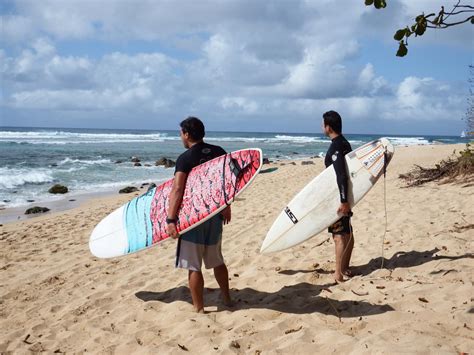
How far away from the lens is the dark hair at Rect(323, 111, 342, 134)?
3680 millimetres

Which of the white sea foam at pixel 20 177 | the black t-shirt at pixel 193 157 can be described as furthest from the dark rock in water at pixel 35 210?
the black t-shirt at pixel 193 157

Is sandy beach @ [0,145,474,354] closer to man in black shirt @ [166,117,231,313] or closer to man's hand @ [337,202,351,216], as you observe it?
man in black shirt @ [166,117,231,313]

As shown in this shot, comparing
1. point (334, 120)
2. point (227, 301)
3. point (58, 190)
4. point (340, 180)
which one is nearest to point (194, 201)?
point (227, 301)

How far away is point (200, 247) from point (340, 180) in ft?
4.33

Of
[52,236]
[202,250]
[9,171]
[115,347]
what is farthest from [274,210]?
[9,171]

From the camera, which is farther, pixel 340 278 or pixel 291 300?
pixel 340 278

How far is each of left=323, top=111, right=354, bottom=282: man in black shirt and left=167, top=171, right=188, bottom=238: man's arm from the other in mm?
1332

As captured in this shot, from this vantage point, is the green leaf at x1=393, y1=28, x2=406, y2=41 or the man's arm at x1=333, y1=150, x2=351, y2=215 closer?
the green leaf at x1=393, y1=28, x2=406, y2=41

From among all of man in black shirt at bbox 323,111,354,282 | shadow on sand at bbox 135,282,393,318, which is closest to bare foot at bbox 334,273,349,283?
man in black shirt at bbox 323,111,354,282

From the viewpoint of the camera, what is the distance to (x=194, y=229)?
3.28 metres

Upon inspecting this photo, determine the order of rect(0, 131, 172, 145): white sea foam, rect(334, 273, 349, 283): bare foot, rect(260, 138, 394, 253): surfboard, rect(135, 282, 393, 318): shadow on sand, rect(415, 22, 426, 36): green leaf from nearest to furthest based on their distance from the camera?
rect(415, 22, 426, 36): green leaf, rect(135, 282, 393, 318): shadow on sand, rect(334, 273, 349, 283): bare foot, rect(260, 138, 394, 253): surfboard, rect(0, 131, 172, 145): white sea foam

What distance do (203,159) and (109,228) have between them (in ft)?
5.42

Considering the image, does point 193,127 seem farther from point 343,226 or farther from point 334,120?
point 343,226

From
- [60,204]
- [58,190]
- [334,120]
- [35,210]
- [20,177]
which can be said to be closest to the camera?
[334,120]
